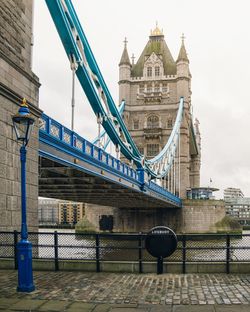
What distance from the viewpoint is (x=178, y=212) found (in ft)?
187

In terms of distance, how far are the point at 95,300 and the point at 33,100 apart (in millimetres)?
7017

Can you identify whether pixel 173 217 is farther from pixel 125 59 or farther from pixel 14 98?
pixel 14 98

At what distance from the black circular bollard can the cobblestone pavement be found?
16.2 inches

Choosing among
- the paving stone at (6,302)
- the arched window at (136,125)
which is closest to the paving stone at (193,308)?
the paving stone at (6,302)

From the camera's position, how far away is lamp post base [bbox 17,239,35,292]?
7551mm

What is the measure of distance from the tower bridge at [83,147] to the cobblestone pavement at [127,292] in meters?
2.81

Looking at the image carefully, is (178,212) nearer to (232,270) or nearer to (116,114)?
(116,114)

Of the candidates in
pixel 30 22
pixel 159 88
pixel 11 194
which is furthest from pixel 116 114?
pixel 159 88

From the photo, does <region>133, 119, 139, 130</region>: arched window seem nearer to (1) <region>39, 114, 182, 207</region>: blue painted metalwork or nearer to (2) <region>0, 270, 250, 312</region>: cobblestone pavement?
(1) <region>39, 114, 182, 207</region>: blue painted metalwork

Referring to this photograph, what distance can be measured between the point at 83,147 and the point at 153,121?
5295 cm

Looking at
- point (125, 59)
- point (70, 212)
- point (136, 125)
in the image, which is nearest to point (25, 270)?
point (136, 125)

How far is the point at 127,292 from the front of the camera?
7582 mm

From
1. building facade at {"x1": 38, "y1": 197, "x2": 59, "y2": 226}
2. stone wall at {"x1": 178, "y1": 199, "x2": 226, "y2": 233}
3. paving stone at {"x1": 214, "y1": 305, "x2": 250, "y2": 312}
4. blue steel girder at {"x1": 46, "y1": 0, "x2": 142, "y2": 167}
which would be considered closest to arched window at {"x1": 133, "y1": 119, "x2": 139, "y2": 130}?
stone wall at {"x1": 178, "y1": 199, "x2": 226, "y2": 233}

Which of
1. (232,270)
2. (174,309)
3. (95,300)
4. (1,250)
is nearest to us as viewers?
(174,309)
